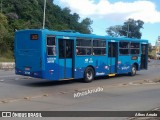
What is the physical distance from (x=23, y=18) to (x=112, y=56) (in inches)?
1765

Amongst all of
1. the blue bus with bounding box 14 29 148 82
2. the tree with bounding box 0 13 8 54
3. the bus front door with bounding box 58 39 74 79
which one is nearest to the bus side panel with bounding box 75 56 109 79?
the blue bus with bounding box 14 29 148 82

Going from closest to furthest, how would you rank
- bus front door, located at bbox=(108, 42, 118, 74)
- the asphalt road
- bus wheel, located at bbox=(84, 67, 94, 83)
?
the asphalt road → bus wheel, located at bbox=(84, 67, 94, 83) → bus front door, located at bbox=(108, 42, 118, 74)

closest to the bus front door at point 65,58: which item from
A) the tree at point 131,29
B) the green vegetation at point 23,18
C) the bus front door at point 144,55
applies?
the bus front door at point 144,55

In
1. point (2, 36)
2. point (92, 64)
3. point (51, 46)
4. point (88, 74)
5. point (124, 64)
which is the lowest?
point (88, 74)

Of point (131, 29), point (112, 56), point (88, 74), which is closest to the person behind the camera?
point (88, 74)

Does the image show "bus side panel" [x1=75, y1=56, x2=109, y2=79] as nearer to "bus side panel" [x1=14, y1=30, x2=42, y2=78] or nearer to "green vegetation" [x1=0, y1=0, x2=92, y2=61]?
"bus side panel" [x1=14, y1=30, x2=42, y2=78]

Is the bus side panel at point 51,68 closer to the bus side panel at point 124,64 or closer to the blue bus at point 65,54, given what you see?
the blue bus at point 65,54

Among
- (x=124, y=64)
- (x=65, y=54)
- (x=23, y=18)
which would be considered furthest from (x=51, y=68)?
(x=23, y=18)

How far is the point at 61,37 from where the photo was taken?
1952cm

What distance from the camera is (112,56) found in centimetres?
2431

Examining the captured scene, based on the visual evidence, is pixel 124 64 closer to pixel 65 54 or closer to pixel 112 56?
pixel 112 56

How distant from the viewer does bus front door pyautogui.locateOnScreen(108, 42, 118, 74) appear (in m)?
24.0

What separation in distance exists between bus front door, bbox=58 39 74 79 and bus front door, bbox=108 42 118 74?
4300mm

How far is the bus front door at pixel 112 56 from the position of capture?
24000 mm
